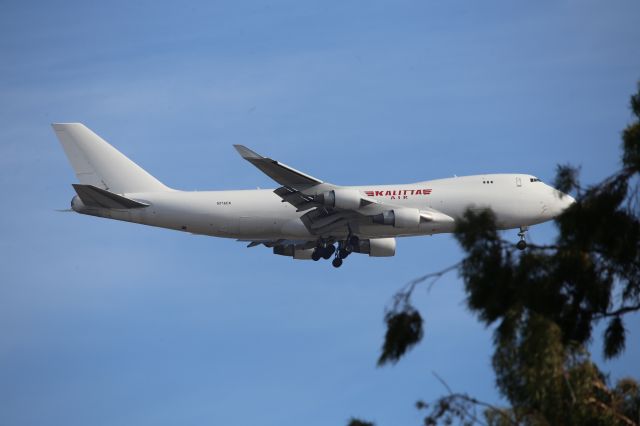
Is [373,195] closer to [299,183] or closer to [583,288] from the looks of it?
[299,183]

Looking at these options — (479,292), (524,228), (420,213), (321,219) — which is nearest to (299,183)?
(321,219)

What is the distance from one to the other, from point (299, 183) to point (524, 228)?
11216mm

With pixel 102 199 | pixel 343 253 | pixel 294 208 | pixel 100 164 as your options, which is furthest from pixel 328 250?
pixel 100 164

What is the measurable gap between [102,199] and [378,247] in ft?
47.0

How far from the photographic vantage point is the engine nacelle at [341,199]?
4894 cm

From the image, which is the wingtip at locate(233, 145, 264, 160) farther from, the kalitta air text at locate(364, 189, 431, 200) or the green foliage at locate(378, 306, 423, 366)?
the green foliage at locate(378, 306, 423, 366)

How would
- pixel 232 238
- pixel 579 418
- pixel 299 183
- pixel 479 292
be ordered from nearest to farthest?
1. pixel 579 418
2. pixel 479 292
3. pixel 299 183
4. pixel 232 238

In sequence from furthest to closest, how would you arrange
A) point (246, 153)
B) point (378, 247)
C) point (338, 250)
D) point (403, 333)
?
point (378, 247)
point (338, 250)
point (246, 153)
point (403, 333)

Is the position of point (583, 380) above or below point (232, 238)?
below

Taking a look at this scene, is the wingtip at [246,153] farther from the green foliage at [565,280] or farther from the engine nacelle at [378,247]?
the green foliage at [565,280]

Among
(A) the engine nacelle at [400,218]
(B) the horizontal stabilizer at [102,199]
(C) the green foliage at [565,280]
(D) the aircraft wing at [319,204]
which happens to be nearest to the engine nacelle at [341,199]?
(D) the aircraft wing at [319,204]

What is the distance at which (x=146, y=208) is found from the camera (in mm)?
51562

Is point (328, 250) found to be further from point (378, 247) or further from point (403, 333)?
point (403, 333)

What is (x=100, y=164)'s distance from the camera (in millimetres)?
53406
